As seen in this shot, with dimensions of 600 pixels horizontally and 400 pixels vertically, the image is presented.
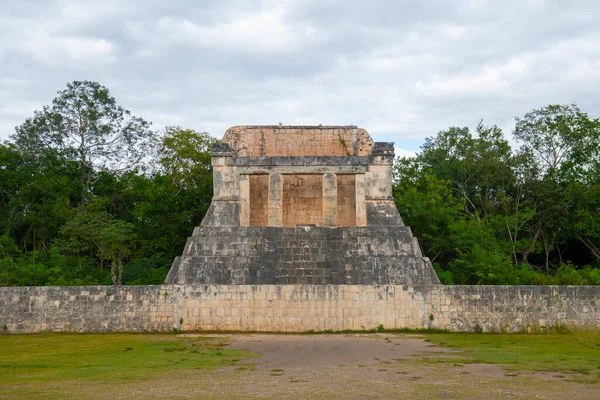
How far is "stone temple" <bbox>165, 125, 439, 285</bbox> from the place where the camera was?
59.2ft

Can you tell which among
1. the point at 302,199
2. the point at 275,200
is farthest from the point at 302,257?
the point at 302,199

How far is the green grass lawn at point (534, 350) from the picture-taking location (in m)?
10.9

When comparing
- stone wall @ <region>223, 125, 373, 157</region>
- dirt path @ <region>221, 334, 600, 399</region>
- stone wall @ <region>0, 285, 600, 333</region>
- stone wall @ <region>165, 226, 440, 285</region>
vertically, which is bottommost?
dirt path @ <region>221, 334, 600, 399</region>

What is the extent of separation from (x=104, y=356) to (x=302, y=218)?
1232 cm

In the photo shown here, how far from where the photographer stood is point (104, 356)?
1258 centimetres

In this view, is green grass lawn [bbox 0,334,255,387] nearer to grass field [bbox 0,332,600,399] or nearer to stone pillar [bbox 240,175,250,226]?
grass field [bbox 0,332,600,399]

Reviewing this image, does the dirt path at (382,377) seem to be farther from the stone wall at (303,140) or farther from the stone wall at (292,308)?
the stone wall at (303,140)

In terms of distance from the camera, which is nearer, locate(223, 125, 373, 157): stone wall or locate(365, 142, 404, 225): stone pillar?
locate(365, 142, 404, 225): stone pillar

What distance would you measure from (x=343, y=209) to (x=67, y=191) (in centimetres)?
1275

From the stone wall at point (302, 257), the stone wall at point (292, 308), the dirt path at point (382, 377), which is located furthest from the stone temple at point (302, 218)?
the dirt path at point (382, 377)

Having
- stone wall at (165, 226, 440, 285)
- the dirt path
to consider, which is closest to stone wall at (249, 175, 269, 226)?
stone wall at (165, 226, 440, 285)

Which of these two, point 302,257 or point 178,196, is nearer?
point 302,257

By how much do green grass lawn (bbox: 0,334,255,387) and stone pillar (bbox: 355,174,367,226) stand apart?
753 centimetres

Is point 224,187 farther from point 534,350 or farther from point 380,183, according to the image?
point 534,350
